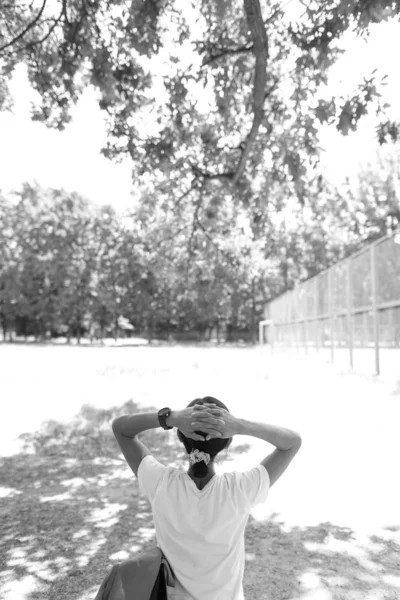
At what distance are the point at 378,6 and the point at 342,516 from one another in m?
4.62

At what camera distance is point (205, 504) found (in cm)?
202

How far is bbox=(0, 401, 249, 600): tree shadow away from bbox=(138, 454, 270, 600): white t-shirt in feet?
5.46

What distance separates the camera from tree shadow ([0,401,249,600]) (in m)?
3.77

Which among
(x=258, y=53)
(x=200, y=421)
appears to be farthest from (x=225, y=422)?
(x=258, y=53)

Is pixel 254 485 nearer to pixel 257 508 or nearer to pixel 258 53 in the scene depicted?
pixel 257 508

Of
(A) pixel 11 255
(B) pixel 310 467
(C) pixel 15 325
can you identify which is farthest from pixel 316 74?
(C) pixel 15 325

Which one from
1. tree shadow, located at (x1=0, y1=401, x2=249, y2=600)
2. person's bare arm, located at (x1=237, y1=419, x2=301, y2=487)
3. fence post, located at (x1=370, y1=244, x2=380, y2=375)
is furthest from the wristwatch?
fence post, located at (x1=370, y1=244, x2=380, y2=375)

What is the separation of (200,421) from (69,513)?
3.65 metres

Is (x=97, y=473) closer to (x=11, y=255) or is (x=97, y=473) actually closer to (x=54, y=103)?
(x=54, y=103)

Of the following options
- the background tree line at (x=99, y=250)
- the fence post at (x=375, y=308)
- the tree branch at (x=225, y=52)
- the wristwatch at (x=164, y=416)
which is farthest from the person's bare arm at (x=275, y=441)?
the background tree line at (x=99, y=250)

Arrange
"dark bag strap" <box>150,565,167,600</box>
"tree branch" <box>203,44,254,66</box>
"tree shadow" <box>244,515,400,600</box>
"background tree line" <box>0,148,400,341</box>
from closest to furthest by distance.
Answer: "dark bag strap" <box>150,565,167,600</box>, "tree shadow" <box>244,515,400,600</box>, "tree branch" <box>203,44,254,66</box>, "background tree line" <box>0,148,400,341</box>

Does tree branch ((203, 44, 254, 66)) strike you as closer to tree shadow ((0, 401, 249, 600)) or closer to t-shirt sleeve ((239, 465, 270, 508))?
tree shadow ((0, 401, 249, 600))

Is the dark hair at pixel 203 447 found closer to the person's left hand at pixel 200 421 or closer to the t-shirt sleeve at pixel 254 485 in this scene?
the person's left hand at pixel 200 421

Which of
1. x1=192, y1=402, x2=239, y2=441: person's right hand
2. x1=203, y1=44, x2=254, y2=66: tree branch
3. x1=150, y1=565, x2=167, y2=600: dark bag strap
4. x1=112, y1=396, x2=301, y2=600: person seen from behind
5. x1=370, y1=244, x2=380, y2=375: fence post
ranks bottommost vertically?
x1=150, y1=565, x2=167, y2=600: dark bag strap
